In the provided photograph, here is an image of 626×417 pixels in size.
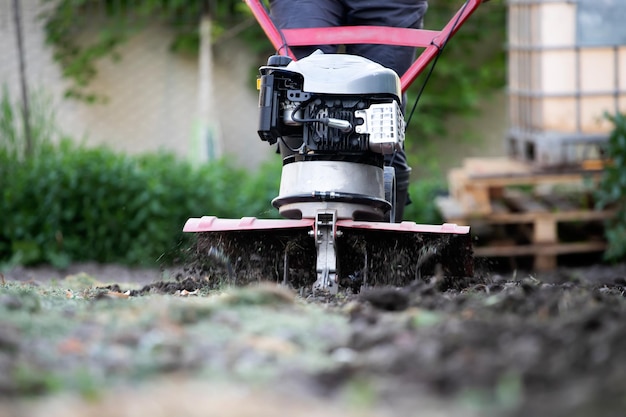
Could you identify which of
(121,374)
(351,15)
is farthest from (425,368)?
(351,15)

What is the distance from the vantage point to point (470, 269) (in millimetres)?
3818

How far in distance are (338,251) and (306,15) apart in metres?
1.00

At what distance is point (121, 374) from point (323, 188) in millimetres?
1567

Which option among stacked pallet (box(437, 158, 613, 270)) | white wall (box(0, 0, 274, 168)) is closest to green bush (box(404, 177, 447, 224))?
stacked pallet (box(437, 158, 613, 270))

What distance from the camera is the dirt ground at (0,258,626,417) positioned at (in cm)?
179

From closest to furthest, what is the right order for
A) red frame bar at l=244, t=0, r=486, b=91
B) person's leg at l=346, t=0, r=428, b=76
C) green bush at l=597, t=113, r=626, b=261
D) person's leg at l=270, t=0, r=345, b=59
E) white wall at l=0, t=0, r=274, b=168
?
red frame bar at l=244, t=0, r=486, b=91
person's leg at l=270, t=0, r=345, b=59
person's leg at l=346, t=0, r=428, b=76
green bush at l=597, t=113, r=626, b=261
white wall at l=0, t=0, r=274, b=168

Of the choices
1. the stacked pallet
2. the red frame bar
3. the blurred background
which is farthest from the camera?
the blurred background

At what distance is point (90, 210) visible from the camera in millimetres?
6523

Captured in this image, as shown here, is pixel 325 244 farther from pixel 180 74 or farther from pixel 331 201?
pixel 180 74

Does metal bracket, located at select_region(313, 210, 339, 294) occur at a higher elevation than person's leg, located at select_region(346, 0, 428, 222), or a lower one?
lower

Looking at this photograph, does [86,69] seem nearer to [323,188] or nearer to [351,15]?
[351,15]

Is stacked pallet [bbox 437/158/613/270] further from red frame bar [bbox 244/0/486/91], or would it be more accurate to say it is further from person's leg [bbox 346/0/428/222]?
red frame bar [bbox 244/0/486/91]

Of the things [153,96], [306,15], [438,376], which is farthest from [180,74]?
[438,376]

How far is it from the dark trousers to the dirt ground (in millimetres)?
1813
